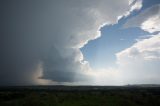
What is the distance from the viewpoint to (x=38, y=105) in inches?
1501

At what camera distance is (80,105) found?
40344 mm

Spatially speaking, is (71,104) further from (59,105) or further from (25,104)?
(25,104)

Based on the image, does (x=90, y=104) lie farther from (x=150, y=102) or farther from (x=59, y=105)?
(x=150, y=102)

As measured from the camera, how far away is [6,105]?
144 ft

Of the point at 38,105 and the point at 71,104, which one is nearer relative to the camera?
the point at 38,105

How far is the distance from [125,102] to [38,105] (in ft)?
58.7

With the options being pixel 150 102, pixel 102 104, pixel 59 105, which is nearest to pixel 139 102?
pixel 150 102

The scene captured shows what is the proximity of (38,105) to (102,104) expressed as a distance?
13103 mm

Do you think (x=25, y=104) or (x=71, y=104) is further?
(x=71, y=104)

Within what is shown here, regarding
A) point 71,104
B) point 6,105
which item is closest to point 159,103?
point 71,104

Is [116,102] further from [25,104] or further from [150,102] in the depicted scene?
[25,104]

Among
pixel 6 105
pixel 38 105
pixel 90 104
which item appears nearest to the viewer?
pixel 38 105

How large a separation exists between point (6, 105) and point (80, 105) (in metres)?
16.8

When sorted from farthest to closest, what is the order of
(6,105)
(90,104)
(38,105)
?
1. (6,105)
2. (90,104)
3. (38,105)
